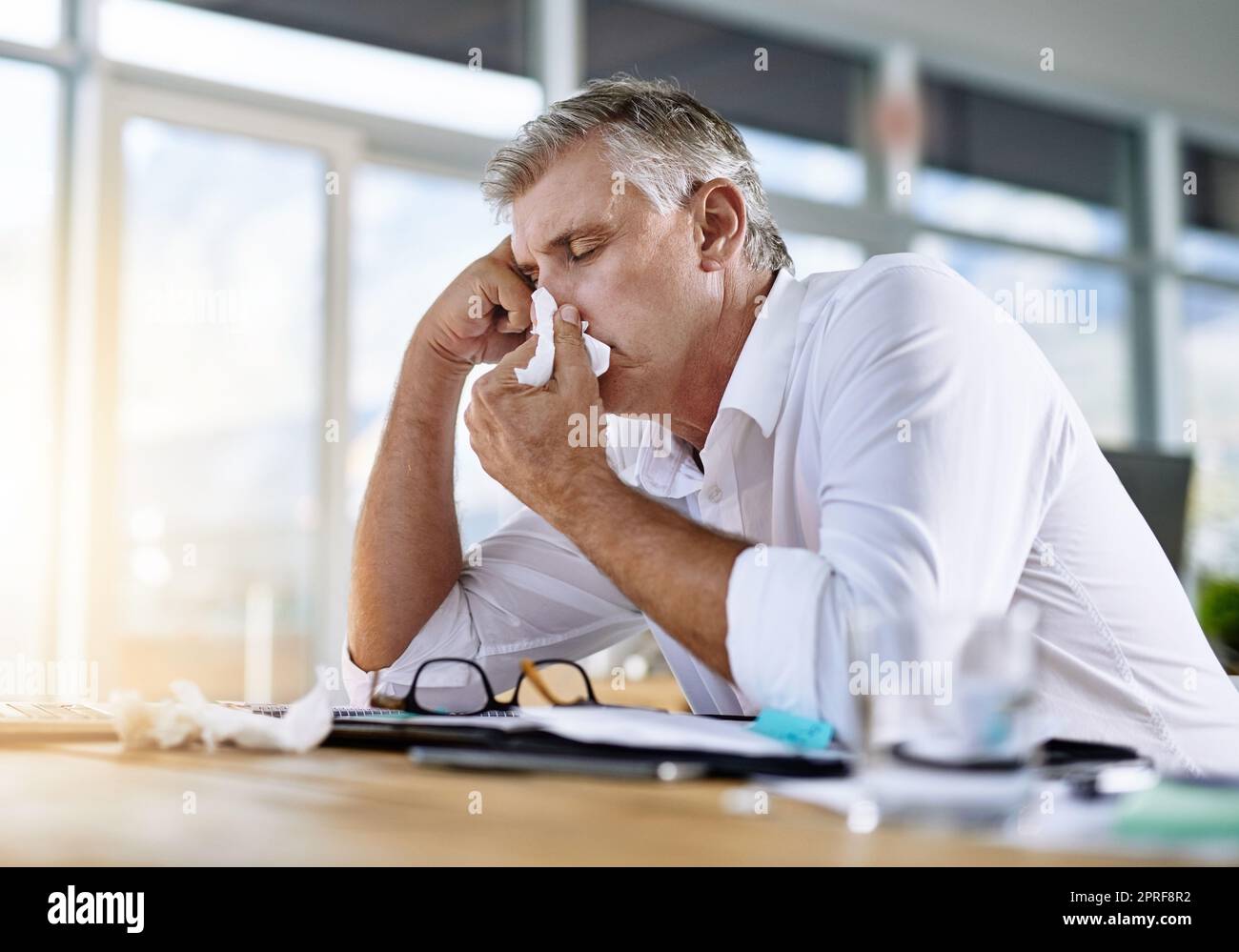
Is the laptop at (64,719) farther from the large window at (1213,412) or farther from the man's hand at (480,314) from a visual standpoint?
the large window at (1213,412)

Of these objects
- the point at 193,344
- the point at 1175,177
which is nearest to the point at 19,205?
the point at 193,344

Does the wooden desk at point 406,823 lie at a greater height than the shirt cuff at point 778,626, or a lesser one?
lesser

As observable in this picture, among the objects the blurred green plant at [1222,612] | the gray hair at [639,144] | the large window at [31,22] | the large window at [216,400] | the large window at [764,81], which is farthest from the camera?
the large window at [764,81]

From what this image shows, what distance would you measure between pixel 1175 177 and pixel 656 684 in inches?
178

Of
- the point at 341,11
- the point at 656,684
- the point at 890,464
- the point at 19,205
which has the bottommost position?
the point at 656,684

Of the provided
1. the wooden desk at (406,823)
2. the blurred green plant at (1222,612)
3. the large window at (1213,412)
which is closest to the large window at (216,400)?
the blurred green plant at (1222,612)

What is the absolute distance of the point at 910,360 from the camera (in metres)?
1.08

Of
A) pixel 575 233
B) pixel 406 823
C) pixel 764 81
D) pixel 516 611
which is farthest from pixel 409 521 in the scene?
pixel 764 81

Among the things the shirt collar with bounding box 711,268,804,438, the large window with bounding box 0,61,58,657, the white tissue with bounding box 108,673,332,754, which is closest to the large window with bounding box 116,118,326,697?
the large window with bounding box 0,61,58,657

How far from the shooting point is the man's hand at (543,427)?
1.20 m

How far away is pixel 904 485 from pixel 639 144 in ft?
2.13

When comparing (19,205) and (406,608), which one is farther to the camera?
(19,205)
